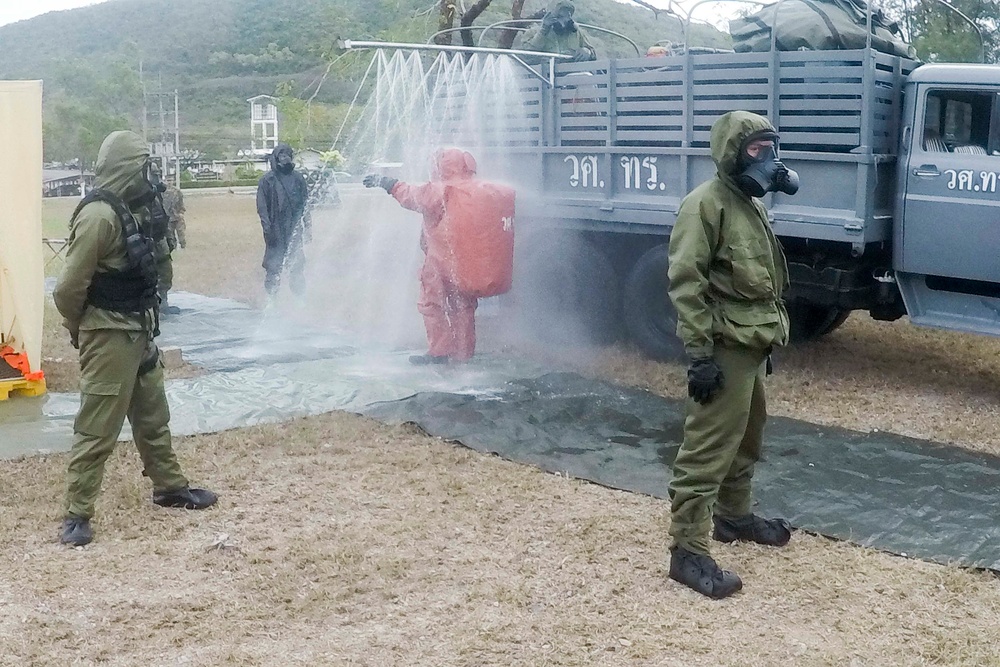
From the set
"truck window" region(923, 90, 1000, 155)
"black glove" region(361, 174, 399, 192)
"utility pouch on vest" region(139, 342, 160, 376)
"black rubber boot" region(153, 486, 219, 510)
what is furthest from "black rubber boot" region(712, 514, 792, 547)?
"black glove" region(361, 174, 399, 192)

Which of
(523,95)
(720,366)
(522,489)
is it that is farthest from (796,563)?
(523,95)

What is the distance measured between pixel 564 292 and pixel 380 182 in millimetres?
1910

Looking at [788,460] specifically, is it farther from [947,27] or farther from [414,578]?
[947,27]

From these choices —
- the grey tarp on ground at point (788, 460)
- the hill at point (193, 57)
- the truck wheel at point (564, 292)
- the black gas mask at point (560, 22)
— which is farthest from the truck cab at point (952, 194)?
the hill at point (193, 57)

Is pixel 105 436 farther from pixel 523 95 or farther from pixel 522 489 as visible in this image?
pixel 523 95

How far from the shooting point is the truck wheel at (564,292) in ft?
27.6

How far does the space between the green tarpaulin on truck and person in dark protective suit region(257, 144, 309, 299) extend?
440 centimetres

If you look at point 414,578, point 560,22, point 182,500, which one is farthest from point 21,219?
point 560,22

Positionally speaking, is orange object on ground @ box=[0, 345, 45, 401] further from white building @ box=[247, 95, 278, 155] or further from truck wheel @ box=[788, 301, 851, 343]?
white building @ box=[247, 95, 278, 155]

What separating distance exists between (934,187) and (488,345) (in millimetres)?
3634

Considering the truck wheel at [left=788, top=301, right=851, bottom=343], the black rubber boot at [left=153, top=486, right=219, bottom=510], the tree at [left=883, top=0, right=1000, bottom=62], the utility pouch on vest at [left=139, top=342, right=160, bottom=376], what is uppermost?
the tree at [left=883, top=0, right=1000, bottom=62]

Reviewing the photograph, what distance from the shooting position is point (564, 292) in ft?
28.5

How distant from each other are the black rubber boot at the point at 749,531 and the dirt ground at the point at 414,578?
0.06 metres

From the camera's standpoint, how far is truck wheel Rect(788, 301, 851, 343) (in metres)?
8.14
